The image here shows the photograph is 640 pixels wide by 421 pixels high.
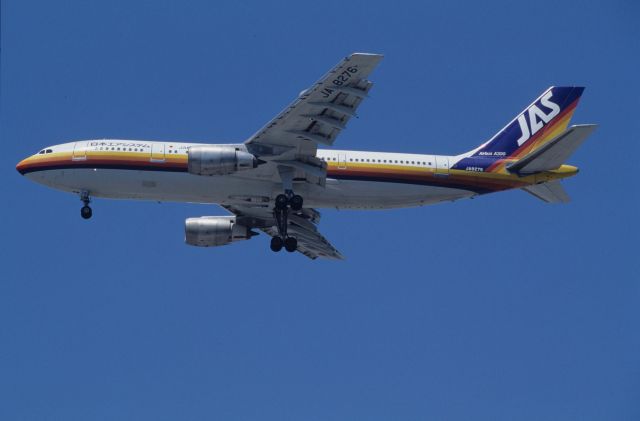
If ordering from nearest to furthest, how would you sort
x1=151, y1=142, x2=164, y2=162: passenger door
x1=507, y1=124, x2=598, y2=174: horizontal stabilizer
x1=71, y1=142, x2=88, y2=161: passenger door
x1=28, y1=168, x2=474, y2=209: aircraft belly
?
x1=507, y1=124, x2=598, y2=174: horizontal stabilizer
x1=28, y1=168, x2=474, y2=209: aircraft belly
x1=151, y1=142, x2=164, y2=162: passenger door
x1=71, y1=142, x2=88, y2=161: passenger door

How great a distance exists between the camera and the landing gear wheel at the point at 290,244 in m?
68.8

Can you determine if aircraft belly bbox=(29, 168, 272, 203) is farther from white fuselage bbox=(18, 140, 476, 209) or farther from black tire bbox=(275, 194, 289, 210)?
black tire bbox=(275, 194, 289, 210)

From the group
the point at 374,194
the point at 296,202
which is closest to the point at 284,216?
the point at 296,202

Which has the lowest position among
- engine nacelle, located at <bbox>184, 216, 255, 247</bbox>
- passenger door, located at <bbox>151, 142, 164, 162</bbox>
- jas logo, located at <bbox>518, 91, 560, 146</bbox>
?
engine nacelle, located at <bbox>184, 216, 255, 247</bbox>

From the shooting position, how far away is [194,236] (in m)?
74.1

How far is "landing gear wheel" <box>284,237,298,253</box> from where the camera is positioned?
68812 millimetres

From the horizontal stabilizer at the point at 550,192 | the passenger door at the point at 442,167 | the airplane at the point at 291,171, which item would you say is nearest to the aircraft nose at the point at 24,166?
the airplane at the point at 291,171

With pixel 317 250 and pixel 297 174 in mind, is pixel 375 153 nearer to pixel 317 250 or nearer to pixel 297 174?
pixel 297 174

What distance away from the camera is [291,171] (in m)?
67.0

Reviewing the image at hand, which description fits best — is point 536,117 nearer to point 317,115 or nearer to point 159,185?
point 317,115

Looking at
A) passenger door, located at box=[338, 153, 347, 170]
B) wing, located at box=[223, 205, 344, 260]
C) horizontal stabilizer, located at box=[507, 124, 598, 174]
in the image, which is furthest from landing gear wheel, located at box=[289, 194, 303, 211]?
horizontal stabilizer, located at box=[507, 124, 598, 174]

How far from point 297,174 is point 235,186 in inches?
139

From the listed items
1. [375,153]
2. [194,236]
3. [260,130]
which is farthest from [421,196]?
[194,236]

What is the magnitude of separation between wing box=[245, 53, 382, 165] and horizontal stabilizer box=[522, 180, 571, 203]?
12.0m
